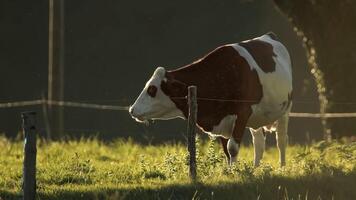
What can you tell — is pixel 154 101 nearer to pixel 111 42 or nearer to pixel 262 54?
pixel 262 54

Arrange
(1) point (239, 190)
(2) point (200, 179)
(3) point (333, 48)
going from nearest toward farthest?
1. (1) point (239, 190)
2. (2) point (200, 179)
3. (3) point (333, 48)

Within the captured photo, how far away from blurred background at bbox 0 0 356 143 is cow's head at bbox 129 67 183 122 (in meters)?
21.7

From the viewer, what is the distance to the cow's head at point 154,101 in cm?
1212

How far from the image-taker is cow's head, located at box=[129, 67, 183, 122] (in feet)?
39.8

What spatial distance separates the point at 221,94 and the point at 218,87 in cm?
10

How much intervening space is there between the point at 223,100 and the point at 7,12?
25.3 metres

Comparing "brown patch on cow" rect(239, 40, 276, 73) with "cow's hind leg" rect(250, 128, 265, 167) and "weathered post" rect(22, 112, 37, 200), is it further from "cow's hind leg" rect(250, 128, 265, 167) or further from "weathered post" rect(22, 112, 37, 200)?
"weathered post" rect(22, 112, 37, 200)

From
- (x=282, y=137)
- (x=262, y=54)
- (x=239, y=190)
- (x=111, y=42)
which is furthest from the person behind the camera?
(x=111, y=42)

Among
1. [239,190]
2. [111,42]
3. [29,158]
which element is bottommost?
[239,190]

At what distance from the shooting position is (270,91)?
42.6ft

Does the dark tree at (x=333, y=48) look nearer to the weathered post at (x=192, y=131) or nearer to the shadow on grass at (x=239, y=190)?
the shadow on grass at (x=239, y=190)

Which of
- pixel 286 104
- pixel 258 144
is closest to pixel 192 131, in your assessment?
pixel 286 104

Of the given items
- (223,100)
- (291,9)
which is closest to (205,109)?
(223,100)

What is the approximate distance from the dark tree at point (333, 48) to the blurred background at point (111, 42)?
55.9ft
